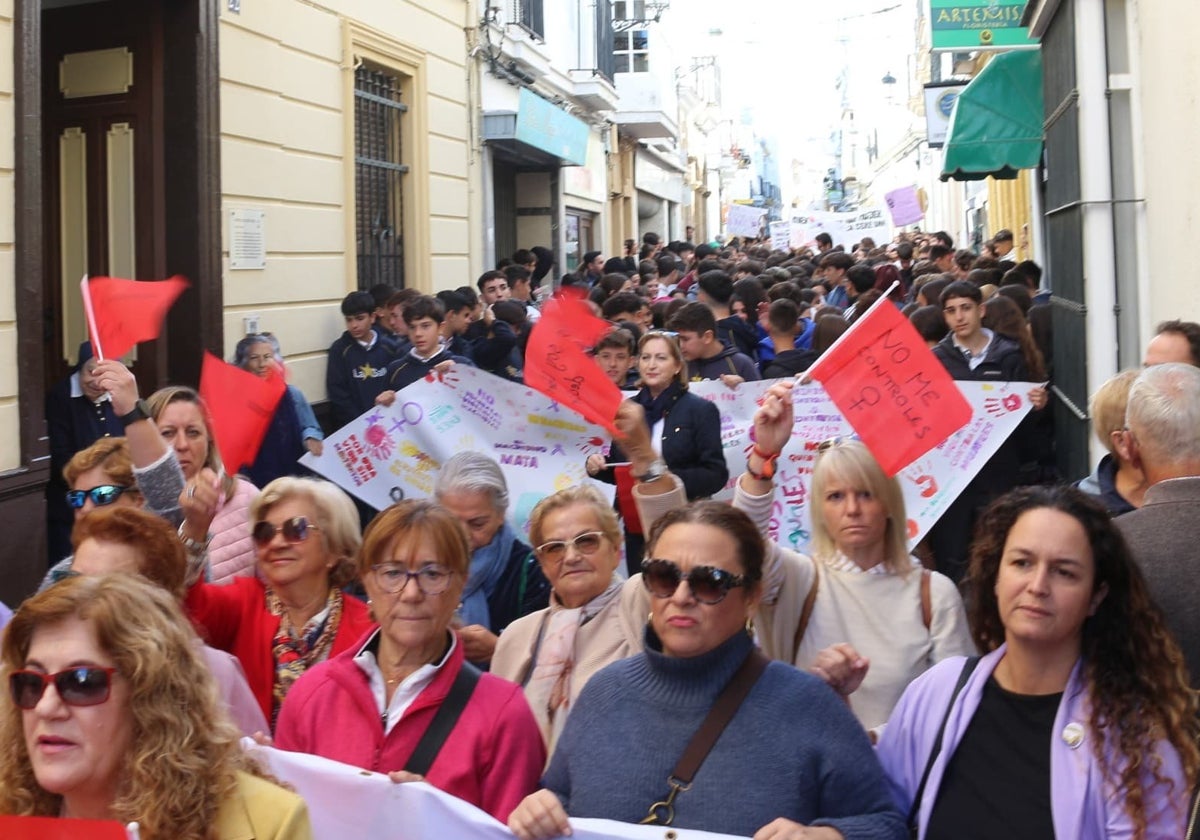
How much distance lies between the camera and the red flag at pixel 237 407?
5.52 meters

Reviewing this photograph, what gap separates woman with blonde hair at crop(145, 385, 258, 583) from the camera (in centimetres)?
464

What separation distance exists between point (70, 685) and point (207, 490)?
2110 millimetres

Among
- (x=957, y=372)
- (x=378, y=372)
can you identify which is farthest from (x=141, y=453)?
(x=378, y=372)

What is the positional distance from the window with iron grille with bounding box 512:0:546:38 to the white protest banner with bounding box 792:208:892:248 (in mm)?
6059

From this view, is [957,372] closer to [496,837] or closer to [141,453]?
[141,453]

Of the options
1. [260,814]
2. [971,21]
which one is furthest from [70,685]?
[971,21]

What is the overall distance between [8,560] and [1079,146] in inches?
226

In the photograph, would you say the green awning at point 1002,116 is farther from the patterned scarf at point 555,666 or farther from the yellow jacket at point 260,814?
the yellow jacket at point 260,814

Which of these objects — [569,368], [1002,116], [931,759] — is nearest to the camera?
[931,759]

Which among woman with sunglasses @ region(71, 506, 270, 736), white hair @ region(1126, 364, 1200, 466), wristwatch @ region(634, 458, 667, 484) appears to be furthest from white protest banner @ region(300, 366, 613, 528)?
white hair @ region(1126, 364, 1200, 466)

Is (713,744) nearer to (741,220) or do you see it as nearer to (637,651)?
(637,651)

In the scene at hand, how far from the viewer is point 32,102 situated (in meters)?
7.68

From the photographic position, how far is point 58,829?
8.18 feet

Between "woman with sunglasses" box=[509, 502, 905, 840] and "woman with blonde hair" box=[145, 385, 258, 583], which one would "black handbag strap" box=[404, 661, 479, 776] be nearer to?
"woman with sunglasses" box=[509, 502, 905, 840]
